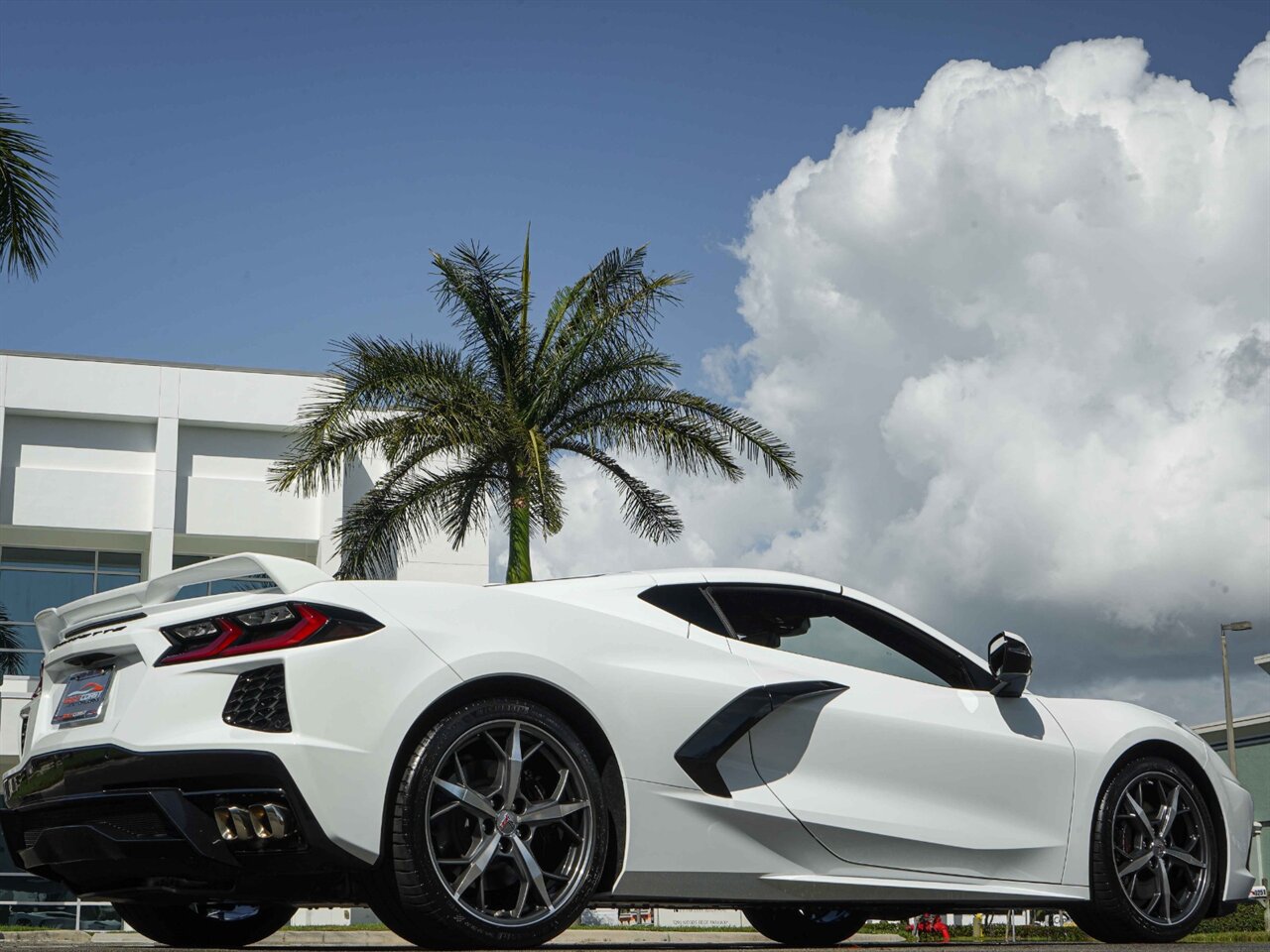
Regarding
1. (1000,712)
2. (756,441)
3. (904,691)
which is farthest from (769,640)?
(756,441)

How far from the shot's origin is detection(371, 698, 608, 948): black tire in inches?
182

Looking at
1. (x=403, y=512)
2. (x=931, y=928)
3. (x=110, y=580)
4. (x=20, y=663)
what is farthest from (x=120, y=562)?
(x=931, y=928)

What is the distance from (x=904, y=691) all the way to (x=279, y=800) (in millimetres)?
2518

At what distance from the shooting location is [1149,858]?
6.36m

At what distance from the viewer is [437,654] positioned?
4840 mm

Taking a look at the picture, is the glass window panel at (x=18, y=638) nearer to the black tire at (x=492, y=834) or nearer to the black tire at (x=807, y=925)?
the black tire at (x=807, y=925)

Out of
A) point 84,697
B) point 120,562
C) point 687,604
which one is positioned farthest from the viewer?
point 120,562

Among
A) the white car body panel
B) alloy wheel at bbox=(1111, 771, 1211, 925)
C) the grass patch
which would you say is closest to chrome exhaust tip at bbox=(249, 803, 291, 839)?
the white car body panel

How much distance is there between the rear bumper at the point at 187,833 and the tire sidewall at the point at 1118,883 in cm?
315

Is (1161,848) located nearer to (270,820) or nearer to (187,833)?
(270,820)

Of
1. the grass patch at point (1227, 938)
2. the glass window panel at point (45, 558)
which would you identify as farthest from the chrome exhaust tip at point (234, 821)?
the glass window panel at point (45, 558)

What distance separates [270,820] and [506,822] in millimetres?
746

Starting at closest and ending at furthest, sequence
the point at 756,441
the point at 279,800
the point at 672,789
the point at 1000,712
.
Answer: the point at 279,800 < the point at 672,789 < the point at 1000,712 < the point at 756,441

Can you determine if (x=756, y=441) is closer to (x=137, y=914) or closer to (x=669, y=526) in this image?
(x=669, y=526)
